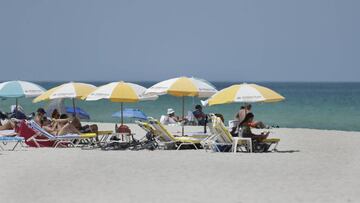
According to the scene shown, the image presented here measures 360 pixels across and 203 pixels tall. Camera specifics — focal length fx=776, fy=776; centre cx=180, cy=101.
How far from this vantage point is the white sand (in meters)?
9.12

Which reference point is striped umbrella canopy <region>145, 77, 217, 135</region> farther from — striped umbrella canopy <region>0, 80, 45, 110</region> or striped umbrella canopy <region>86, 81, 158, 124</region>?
striped umbrella canopy <region>0, 80, 45, 110</region>

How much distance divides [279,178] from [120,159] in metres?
3.61

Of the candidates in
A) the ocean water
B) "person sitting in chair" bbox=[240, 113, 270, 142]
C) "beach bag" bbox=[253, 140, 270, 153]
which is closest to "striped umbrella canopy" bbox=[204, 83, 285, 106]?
"person sitting in chair" bbox=[240, 113, 270, 142]

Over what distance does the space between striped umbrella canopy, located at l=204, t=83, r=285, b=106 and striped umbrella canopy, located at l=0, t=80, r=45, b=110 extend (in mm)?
5196

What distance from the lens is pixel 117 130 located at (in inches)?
654

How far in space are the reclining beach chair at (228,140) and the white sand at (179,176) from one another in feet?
1.35

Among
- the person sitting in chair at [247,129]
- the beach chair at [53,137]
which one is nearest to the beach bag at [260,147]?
the person sitting in chair at [247,129]

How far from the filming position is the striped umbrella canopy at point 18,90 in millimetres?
18531

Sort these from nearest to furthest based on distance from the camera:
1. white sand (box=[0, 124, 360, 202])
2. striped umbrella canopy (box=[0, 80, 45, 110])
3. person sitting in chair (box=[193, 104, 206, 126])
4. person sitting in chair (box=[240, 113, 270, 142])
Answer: white sand (box=[0, 124, 360, 202]) < person sitting in chair (box=[240, 113, 270, 142]) < striped umbrella canopy (box=[0, 80, 45, 110]) < person sitting in chair (box=[193, 104, 206, 126])

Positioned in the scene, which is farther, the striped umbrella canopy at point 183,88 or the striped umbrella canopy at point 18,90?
the striped umbrella canopy at point 18,90

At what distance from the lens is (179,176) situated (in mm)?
10961

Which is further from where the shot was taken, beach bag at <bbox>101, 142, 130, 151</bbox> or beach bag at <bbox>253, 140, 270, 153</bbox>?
beach bag at <bbox>101, 142, 130, 151</bbox>

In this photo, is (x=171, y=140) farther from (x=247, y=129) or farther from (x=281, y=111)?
(x=281, y=111)

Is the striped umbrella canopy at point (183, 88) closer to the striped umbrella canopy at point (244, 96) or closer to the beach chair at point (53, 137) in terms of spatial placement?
the striped umbrella canopy at point (244, 96)
